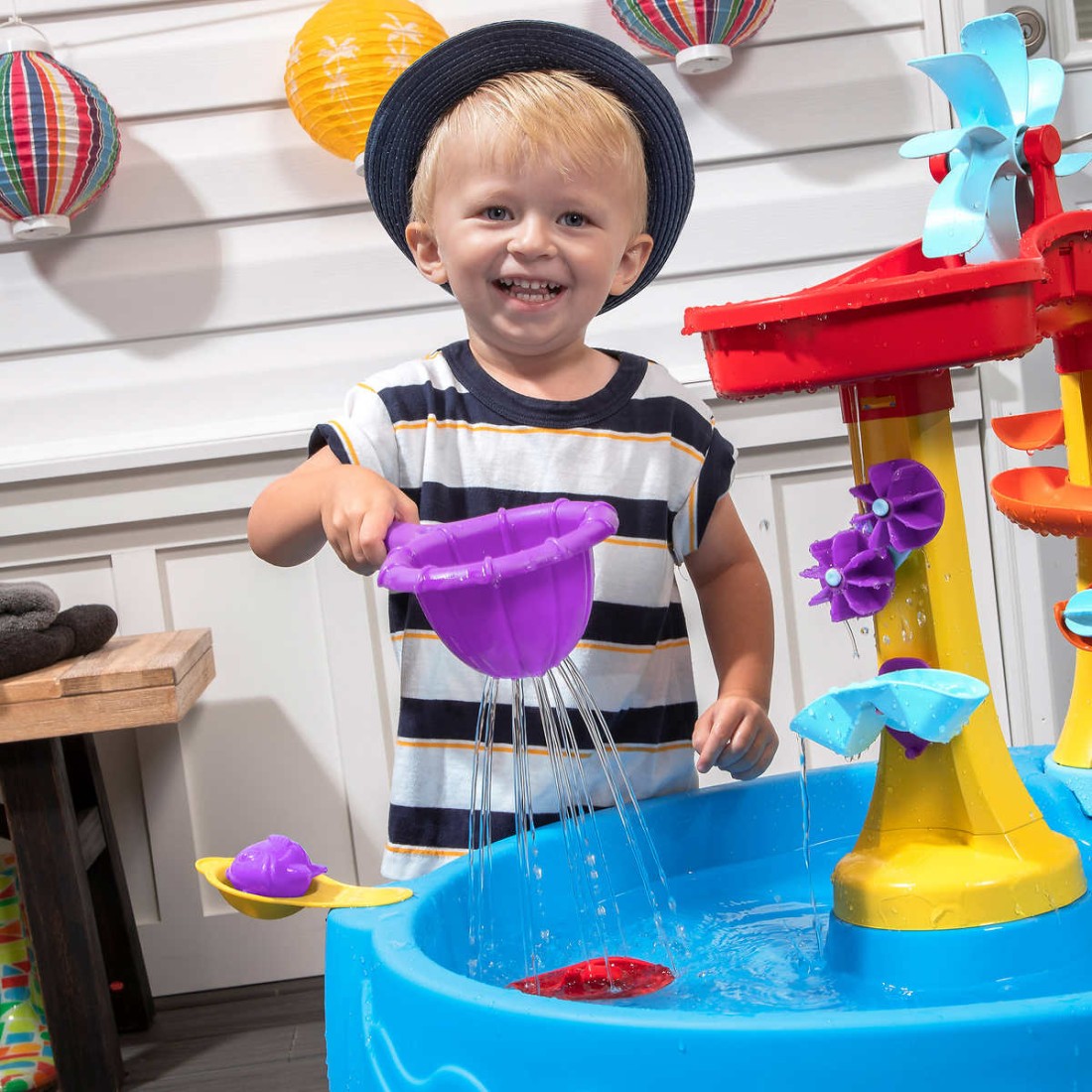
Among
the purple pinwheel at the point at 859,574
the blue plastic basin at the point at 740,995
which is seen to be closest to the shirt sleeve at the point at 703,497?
the blue plastic basin at the point at 740,995

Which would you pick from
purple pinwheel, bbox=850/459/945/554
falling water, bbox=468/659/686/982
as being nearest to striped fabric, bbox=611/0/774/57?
falling water, bbox=468/659/686/982

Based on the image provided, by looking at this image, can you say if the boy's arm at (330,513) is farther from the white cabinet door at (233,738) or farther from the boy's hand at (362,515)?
the white cabinet door at (233,738)

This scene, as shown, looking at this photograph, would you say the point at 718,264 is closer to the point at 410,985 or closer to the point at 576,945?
the point at 576,945

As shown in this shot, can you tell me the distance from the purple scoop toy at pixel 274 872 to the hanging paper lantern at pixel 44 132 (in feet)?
4.41

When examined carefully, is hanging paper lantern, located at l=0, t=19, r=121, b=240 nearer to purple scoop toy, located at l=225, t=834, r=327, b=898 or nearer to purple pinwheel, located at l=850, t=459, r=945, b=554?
purple scoop toy, located at l=225, t=834, r=327, b=898

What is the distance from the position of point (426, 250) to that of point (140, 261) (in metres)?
1.07

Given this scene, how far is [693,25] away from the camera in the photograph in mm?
1801

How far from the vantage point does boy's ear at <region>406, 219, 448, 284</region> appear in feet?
3.33

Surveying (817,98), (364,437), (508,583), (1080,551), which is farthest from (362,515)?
(817,98)

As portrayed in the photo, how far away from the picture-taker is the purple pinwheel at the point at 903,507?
66 cm

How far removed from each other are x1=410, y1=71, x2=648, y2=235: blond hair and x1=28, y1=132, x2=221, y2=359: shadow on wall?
1.06 metres

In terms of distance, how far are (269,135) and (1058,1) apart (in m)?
1.18

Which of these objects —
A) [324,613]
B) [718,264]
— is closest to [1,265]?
[324,613]

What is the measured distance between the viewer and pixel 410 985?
544mm
